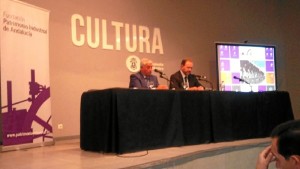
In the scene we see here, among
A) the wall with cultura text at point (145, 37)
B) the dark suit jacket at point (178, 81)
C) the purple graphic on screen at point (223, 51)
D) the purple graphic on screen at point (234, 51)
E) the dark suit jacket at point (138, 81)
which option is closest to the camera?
the dark suit jacket at point (138, 81)

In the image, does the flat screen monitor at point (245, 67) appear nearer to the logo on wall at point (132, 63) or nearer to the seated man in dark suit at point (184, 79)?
the seated man in dark suit at point (184, 79)

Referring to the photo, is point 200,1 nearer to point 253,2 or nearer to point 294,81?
point 253,2

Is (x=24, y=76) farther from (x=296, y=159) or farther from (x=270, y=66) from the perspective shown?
(x=270, y=66)

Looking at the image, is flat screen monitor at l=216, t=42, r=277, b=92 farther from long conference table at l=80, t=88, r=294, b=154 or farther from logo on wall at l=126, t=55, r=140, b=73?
long conference table at l=80, t=88, r=294, b=154

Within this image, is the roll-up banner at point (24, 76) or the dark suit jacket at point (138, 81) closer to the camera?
the roll-up banner at point (24, 76)

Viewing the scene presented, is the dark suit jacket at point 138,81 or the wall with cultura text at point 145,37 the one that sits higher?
the wall with cultura text at point 145,37

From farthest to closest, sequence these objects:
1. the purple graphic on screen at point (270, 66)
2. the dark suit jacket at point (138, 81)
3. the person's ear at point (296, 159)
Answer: the purple graphic on screen at point (270, 66) < the dark suit jacket at point (138, 81) < the person's ear at point (296, 159)

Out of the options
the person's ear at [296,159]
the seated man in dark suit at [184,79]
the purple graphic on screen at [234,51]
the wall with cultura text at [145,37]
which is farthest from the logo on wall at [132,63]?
the person's ear at [296,159]

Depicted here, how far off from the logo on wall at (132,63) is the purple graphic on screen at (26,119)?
159 cm

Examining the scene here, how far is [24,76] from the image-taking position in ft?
13.4

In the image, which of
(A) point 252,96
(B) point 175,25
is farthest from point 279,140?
(B) point 175,25

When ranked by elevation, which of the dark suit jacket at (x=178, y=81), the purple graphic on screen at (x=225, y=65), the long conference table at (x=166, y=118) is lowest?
the long conference table at (x=166, y=118)

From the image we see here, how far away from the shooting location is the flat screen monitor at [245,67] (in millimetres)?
6102

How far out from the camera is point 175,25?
6.29 meters
